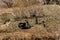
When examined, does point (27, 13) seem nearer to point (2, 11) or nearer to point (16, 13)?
point (16, 13)

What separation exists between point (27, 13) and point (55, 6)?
0.29m

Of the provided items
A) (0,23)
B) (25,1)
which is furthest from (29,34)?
(25,1)

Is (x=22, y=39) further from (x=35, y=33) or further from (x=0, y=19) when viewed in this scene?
(x=0, y=19)

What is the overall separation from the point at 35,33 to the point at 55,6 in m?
0.38

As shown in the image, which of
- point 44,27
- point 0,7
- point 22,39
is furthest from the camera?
point 0,7

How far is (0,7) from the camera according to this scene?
160 centimetres

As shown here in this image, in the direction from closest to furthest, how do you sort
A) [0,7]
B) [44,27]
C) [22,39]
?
[22,39] < [44,27] < [0,7]

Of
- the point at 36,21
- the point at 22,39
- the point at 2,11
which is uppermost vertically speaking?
the point at 2,11

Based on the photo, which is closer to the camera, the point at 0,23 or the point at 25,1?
the point at 0,23

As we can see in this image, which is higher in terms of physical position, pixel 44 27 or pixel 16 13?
pixel 16 13

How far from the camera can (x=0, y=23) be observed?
1467 mm

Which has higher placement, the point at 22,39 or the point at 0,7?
the point at 0,7

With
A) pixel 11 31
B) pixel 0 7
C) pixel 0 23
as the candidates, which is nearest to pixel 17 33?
pixel 11 31

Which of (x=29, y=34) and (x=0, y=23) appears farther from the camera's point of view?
(x=0, y=23)
